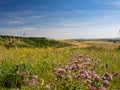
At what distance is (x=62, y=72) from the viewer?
5.26 meters

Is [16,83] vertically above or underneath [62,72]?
underneath

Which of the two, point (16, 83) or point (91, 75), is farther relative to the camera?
point (16, 83)

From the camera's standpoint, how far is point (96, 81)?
5.49 meters

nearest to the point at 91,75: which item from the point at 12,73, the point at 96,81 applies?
the point at 96,81

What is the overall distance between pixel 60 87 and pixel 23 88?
0.77 metres

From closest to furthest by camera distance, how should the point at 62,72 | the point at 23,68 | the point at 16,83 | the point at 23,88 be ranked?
1. the point at 62,72
2. the point at 23,88
3. the point at 16,83
4. the point at 23,68

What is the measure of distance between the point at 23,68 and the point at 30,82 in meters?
2.17

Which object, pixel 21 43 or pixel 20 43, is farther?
pixel 21 43

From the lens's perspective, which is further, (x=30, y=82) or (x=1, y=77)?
(x=1, y=77)

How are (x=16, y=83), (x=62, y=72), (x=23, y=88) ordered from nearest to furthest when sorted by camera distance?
(x=62, y=72) → (x=23, y=88) → (x=16, y=83)

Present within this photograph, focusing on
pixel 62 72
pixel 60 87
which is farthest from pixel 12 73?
pixel 62 72

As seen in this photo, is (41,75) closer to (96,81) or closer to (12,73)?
(12,73)

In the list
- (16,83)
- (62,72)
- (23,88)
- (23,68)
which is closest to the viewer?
(62,72)

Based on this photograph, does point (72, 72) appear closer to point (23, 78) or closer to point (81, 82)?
point (81, 82)
